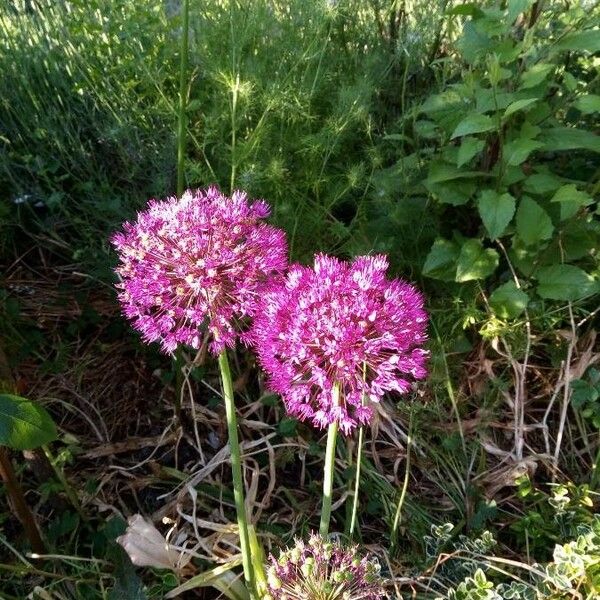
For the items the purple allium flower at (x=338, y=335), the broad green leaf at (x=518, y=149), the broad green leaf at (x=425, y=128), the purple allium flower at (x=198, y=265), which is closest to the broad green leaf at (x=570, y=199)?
the broad green leaf at (x=518, y=149)

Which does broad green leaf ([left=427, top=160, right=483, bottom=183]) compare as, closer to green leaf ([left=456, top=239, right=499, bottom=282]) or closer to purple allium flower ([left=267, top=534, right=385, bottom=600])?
green leaf ([left=456, top=239, right=499, bottom=282])

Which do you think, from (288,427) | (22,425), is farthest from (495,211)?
(22,425)

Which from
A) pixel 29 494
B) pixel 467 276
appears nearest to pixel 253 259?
pixel 467 276

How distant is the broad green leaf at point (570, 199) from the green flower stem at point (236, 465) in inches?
32.9

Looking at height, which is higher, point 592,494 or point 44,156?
point 44,156

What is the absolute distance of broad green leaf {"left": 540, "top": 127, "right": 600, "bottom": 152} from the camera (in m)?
1.62

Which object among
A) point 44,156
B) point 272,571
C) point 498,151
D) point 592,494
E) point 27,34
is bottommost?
point 592,494

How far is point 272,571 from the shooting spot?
1157 millimetres

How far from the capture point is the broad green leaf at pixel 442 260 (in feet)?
5.77

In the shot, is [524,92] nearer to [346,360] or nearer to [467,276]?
[467,276]

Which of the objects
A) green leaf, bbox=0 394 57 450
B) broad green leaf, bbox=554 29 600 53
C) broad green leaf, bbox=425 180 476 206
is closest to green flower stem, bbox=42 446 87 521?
green leaf, bbox=0 394 57 450

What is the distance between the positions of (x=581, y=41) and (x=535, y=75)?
0.12m

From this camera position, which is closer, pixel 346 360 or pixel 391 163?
pixel 346 360

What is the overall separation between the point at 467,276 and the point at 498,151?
0.34 meters
